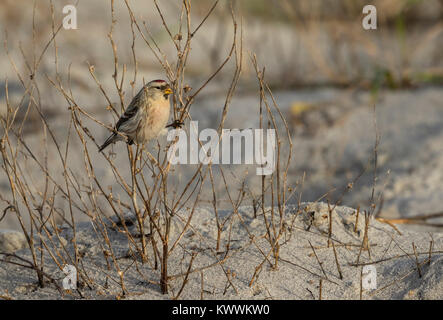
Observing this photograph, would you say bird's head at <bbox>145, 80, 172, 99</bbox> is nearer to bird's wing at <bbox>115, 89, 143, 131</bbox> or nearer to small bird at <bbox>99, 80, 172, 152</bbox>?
small bird at <bbox>99, 80, 172, 152</bbox>

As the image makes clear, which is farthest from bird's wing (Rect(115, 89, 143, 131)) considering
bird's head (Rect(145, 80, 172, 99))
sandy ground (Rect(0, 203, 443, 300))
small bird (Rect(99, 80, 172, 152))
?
sandy ground (Rect(0, 203, 443, 300))

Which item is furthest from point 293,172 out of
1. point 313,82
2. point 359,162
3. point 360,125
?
point 313,82

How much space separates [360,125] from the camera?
544 cm

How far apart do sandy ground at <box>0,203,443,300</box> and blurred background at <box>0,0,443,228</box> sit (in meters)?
0.65

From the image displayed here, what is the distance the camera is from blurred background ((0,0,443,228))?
15.7 feet

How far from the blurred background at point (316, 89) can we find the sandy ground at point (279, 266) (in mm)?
647

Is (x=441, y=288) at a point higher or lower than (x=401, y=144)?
lower

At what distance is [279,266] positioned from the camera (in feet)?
8.89

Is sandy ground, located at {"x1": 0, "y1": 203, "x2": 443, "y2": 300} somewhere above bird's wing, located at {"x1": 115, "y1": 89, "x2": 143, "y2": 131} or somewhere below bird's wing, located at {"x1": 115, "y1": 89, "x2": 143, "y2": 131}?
below

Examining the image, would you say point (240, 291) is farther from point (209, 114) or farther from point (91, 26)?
point (91, 26)

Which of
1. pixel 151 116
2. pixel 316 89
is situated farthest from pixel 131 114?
pixel 316 89

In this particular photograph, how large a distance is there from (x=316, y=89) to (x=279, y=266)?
378 cm

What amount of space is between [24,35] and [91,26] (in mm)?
896

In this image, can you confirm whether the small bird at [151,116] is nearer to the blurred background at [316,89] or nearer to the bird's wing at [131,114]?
the bird's wing at [131,114]
